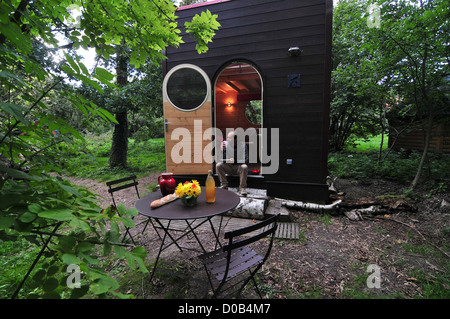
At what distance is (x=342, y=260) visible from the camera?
Result: 104 inches

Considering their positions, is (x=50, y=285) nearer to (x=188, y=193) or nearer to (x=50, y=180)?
(x=50, y=180)

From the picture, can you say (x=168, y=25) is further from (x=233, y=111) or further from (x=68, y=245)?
(x=233, y=111)

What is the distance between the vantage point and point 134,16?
1.70 m

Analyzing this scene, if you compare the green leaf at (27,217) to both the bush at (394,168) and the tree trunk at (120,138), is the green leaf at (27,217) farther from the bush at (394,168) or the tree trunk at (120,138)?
the tree trunk at (120,138)

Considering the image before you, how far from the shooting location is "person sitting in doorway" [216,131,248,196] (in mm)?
4355

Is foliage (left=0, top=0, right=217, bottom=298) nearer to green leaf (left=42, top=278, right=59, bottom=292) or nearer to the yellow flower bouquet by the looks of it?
green leaf (left=42, top=278, right=59, bottom=292)

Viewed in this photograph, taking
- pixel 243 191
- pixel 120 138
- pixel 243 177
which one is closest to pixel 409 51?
pixel 243 177

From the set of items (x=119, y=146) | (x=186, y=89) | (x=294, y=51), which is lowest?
(x=119, y=146)

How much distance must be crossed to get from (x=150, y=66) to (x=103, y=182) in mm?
3999

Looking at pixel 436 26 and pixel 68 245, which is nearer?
pixel 68 245

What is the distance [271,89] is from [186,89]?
186 centimetres

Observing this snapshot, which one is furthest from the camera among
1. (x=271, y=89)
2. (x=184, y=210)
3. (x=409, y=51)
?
(x=271, y=89)

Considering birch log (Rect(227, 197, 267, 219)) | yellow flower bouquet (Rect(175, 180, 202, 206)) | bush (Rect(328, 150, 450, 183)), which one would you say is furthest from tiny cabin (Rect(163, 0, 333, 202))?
bush (Rect(328, 150, 450, 183))

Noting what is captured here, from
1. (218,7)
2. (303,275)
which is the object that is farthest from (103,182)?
(303,275)
